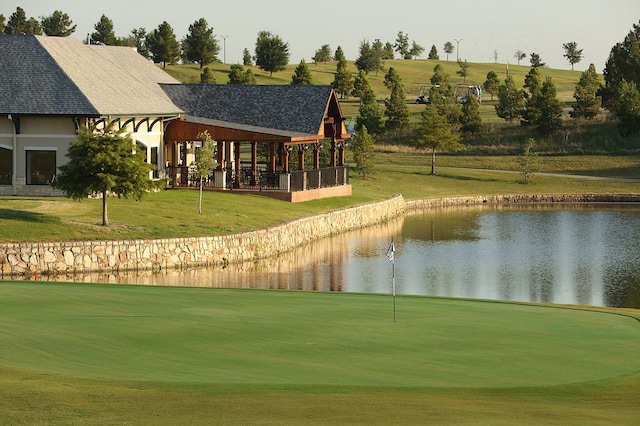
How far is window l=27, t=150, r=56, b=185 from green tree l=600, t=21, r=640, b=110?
76.3 m

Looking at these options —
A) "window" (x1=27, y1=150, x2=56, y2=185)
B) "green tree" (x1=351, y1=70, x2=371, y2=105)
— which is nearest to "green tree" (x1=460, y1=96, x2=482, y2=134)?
"green tree" (x1=351, y1=70, x2=371, y2=105)

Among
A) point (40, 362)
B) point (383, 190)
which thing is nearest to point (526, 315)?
point (40, 362)

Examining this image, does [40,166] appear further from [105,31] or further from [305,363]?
[105,31]

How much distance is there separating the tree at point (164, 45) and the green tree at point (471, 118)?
51.3 metres

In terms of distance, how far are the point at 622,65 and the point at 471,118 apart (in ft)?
81.9

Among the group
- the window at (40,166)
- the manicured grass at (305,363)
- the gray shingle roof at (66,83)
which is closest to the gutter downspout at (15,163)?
the window at (40,166)

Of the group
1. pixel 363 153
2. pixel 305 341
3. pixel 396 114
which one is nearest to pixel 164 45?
pixel 396 114

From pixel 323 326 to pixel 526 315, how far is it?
16.6 ft

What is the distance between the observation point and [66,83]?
178 feet

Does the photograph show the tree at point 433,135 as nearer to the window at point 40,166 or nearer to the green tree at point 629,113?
the green tree at point 629,113

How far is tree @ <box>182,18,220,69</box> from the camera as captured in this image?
152 meters

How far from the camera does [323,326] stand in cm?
2178

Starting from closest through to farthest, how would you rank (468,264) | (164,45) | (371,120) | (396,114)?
(468,264), (371,120), (396,114), (164,45)

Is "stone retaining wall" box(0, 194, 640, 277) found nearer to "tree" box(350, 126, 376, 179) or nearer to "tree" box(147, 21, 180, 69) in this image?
"tree" box(350, 126, 376, 179)
